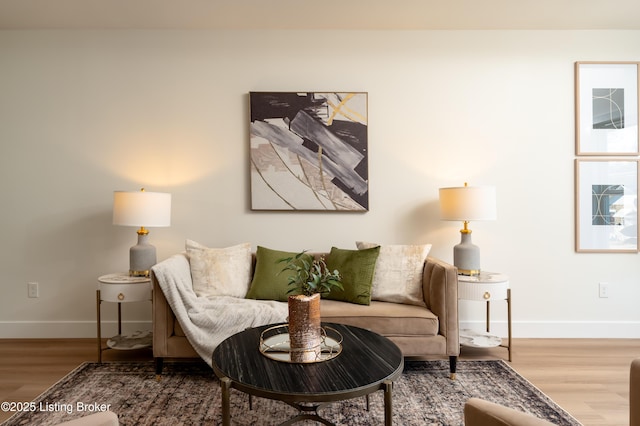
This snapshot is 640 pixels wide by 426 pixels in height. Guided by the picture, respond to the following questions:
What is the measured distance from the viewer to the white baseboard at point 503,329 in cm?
331

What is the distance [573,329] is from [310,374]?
287cm

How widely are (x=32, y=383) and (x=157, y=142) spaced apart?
1.97m

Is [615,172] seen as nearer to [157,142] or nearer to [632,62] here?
[632,62]

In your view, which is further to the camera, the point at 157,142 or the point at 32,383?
the point at 157,142

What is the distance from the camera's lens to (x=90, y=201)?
11.0ft

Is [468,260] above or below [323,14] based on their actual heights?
below

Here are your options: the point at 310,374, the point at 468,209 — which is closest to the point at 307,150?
the point at 468,209

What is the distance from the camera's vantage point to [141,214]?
2.86 m

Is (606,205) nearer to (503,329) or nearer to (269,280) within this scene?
(503,329)

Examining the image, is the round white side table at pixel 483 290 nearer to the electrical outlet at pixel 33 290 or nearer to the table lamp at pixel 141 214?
the table lamp at pixel 141 214

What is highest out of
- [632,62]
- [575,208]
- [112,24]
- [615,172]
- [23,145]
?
[112,24]

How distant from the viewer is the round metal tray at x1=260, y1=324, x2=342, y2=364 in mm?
1692

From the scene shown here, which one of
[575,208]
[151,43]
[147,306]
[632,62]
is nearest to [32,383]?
[147,306]

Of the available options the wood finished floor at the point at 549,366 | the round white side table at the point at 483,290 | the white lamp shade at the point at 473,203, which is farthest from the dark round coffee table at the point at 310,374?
the white lamp shade at the point at 473,203
